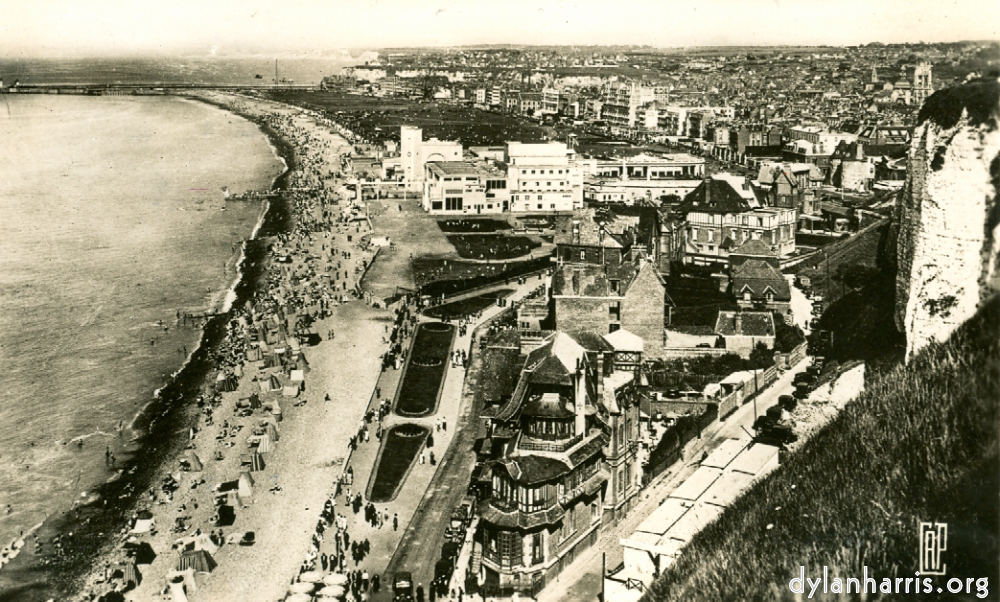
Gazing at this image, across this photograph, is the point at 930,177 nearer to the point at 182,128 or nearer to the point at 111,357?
the point at 111,357

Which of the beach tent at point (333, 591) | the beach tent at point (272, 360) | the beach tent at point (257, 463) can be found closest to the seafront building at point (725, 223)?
the beach tent at point (272, 360)

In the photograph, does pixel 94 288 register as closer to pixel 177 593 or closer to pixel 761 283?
pixel 177 593

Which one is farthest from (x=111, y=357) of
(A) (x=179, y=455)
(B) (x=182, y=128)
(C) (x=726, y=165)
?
(B) (x=182, y=128)

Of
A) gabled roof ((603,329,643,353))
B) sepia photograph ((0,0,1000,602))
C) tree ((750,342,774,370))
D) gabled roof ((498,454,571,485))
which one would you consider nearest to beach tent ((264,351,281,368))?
sepia photograph ((0,0,1000,602))

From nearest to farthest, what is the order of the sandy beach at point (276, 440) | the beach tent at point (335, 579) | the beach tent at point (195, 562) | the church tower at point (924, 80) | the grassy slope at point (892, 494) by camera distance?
1. the grassy slope at point (892, 494)
2. the beach tent at point (335, 579)
3. the beach tent at point (195, 562)
4. the sandy beach at point (276, 440)
5. the church tower at point (924, 80)

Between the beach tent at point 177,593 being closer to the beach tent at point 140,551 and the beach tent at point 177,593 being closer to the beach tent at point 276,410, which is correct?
the beach tent at point 140,551

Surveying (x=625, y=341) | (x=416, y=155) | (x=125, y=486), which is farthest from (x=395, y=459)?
(x=416, y=155)
